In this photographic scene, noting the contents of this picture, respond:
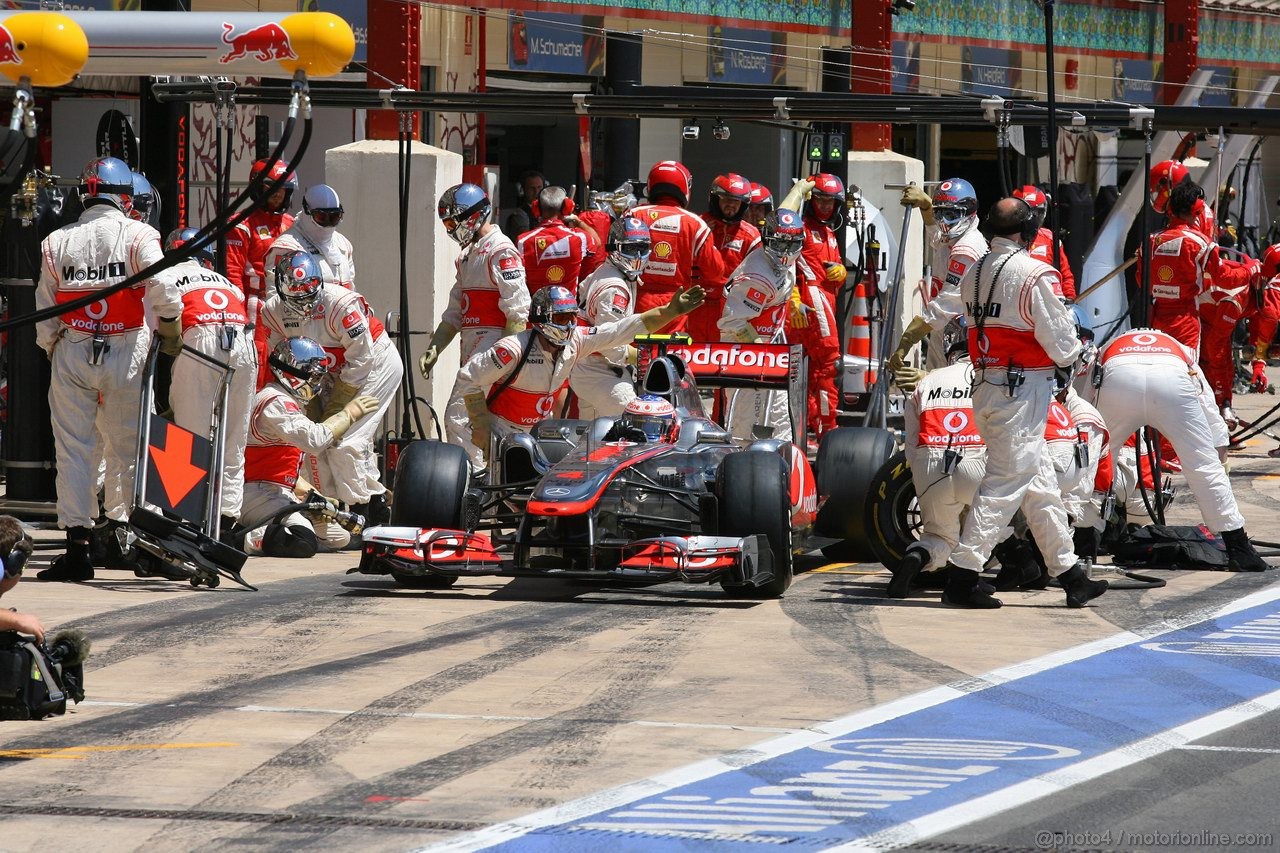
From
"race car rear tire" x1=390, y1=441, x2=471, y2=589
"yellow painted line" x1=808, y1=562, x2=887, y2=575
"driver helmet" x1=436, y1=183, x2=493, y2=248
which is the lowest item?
"yellow painted line" x1=808, y1=562, x2=887, y2=575

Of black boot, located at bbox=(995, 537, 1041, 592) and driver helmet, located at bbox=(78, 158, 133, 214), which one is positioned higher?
driver helmet, located at bbox=(78, 158, 133, 214)

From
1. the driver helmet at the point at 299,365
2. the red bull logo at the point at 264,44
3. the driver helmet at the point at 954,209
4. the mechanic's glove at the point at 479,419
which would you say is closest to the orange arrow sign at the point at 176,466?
the driver helmet at the point at 299,365

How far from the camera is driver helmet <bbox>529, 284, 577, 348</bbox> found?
12359 millimetres

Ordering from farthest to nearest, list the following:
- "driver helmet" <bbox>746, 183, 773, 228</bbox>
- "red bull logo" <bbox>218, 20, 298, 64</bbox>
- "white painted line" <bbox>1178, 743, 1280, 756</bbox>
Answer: "driver helmet" <bbox>746, 183, 773, 228</bbox> < "red bull logo" <bbox>218, 20, 298, 64</bbox> < "white painted line" <bbox>1178, 743, 1280, 756</bbox>

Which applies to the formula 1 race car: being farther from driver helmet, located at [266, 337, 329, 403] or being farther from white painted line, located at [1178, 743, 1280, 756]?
white painted line, located at [1178, 743, 1280, 756]

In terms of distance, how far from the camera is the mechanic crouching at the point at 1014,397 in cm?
1009

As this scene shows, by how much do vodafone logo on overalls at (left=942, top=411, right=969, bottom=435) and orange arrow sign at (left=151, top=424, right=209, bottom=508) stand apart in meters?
3.90

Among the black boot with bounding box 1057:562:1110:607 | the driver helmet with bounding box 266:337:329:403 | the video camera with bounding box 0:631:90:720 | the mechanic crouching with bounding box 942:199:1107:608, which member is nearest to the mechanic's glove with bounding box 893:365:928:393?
the mechanic crouching with bounding box 942:199:1107:608

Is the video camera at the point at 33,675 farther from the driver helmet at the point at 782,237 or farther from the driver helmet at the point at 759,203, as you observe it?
the driver helmet at the point at 759,203

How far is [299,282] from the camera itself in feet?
40.9

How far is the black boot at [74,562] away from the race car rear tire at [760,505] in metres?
3.47

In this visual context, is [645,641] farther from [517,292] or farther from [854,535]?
[517,292]

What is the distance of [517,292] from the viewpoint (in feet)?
43.8

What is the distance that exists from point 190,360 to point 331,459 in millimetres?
1155
